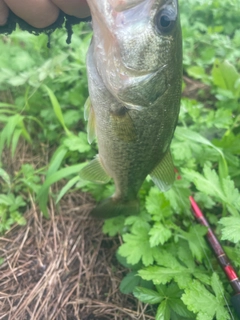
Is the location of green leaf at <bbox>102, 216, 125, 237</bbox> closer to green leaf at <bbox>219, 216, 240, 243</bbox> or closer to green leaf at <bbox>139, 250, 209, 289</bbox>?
green leaf at <bbox>139, 250, 209, 289</bbox>

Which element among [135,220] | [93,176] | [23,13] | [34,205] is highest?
[23,13]

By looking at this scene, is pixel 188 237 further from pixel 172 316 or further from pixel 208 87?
pixel 208 87

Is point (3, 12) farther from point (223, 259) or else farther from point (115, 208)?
point (223, 259)

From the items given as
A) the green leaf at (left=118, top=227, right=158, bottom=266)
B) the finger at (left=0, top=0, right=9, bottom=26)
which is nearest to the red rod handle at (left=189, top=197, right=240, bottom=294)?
the green leaf at (left=118, top=227, right=158, bottom=266)

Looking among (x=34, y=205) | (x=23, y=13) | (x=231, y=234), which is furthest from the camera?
(x=34, y=205)

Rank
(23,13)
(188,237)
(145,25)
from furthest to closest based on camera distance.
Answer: (188,237) → (23,13) → (145,25)

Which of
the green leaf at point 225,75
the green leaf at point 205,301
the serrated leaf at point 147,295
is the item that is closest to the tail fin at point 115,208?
the serrated leaf at point 147,295

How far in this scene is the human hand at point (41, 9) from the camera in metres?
1.49

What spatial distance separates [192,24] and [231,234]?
285 centimetres

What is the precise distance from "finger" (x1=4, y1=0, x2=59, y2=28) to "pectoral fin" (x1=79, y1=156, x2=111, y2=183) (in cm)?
71

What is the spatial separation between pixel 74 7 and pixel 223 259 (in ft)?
4.86

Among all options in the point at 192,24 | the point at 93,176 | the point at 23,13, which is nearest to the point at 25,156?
the point at 93,176

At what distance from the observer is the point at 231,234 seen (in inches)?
65.6

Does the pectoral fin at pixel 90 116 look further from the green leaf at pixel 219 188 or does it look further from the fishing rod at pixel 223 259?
the fishing rod at pixel 223 259
